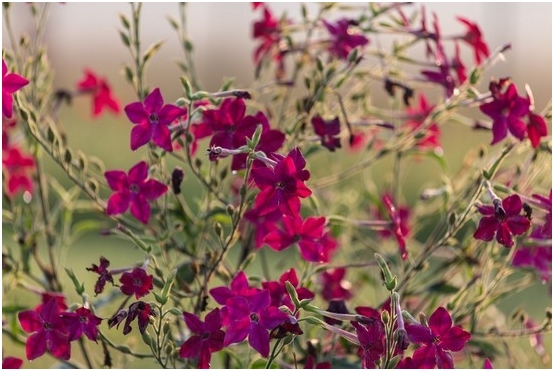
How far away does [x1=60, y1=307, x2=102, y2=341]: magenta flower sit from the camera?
1159 millimetres

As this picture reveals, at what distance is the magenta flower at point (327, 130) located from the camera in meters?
1.36

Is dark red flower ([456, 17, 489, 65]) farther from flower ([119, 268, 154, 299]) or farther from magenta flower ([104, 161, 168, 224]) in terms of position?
flower ([119, 268, 154, 299])

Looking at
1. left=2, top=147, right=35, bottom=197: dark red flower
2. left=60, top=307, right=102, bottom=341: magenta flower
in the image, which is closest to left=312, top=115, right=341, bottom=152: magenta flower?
left=60, top=307, right=102, bottom=341: magenta flower

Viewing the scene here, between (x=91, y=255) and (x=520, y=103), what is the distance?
387 cm

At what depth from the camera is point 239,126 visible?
1240 mm

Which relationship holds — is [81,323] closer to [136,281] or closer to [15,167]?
[136,281]

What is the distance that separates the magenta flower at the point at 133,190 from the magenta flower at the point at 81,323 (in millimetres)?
179

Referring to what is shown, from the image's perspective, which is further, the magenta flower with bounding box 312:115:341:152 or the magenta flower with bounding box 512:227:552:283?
the magenta flower with bounding box 512:227:552:283

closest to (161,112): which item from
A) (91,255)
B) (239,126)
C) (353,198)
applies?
(239,126)

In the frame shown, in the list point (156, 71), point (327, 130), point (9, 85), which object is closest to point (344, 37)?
point (327, 130)

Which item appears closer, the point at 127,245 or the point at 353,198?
the point at 353,198

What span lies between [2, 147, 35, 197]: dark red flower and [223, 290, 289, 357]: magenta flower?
696mm

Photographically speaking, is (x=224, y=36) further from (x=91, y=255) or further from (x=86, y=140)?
(x=91, y=255)

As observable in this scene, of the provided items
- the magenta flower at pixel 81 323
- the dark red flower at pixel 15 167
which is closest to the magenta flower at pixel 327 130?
the magenta flower at pixel 81 323
